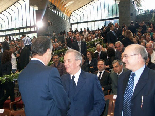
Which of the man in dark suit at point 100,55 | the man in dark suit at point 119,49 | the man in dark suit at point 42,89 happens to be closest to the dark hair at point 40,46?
the man in dark suit at point 42,89

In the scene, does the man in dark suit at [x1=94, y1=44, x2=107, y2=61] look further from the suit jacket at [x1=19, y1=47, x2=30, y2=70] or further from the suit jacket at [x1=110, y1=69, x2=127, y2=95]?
the suit jacket at [x1=110, y1=69, x2=127, y2=95]

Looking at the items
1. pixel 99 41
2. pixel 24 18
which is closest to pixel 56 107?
pixel 99 41

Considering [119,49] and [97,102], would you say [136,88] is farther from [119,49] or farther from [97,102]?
[119,49]

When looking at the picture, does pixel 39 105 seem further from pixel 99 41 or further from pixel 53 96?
pixel 99 41

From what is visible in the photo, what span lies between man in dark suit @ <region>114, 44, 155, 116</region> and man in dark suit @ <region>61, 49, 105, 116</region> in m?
0.27

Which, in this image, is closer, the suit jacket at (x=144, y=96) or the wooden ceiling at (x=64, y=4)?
the suit jacket at (x=144, y=96)

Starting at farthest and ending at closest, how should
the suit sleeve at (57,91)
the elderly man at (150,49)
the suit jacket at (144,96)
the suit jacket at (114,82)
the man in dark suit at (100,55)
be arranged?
the man in dark suit at (100,55), the elderly man at (150,49), the suit jacket at (114,82), the suit jacket at (144,96), the suit sleeve at (57,91)

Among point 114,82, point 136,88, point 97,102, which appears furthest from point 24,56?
point 136,88

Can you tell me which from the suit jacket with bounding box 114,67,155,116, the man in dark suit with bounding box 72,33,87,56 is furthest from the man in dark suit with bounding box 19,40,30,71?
the suit jacket with bounding box 114,67,155,116

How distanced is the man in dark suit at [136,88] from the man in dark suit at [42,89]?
2.17 feet

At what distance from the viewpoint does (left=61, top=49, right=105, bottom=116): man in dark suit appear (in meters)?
2.73

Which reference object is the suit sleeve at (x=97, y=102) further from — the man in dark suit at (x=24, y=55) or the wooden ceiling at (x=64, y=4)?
the wooden ceiling at (x=64, y=4)

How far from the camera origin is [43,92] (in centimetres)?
210

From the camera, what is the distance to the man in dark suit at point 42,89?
6.90 ft
